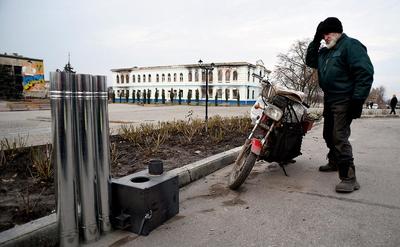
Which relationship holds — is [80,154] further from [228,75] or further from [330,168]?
[228,75]

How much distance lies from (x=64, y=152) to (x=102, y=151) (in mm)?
302

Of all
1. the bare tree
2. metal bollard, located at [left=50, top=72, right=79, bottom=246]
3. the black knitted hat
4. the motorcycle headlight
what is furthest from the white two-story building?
metal bollard, located at [left=50, top=72, right=79, bottom=246]

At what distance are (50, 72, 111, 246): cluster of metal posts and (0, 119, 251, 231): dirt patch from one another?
486 millimetres

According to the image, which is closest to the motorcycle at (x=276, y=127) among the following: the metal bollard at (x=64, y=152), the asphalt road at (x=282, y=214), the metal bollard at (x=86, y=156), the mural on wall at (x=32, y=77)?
the asphalt road at (x=282, y=214)

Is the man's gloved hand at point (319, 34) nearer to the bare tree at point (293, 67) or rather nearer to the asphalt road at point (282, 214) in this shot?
the asphalt road at point (282, 214)

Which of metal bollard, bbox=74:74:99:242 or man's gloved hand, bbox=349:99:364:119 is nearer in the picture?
metal bollard, bbox=74:74:99:242

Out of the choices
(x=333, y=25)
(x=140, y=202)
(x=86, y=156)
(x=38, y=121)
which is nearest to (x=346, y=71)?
(x=333, y=25)

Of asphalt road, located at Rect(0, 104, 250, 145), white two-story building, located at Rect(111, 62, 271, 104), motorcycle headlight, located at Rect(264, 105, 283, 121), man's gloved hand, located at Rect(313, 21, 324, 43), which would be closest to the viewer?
motorcycle headlight, located at Rect(264, 105, 283, 121)

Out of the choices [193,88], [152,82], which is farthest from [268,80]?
[152,82]

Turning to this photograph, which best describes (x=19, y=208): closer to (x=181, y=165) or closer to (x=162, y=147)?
(x=181, y=165)

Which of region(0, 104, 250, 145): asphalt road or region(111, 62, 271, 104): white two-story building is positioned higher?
region(111, 62, 271, 104): white two-story building

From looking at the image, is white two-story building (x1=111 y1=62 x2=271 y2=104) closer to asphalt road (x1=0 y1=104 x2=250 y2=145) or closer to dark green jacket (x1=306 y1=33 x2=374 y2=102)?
asphalt road (x1=0 y1=104 x2=250 y2=145)

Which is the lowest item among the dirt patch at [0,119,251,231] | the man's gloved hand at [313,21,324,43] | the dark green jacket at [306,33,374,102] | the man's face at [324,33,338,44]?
the dirt patch at [0,119,251,231]

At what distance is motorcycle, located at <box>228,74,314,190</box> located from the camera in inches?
137
